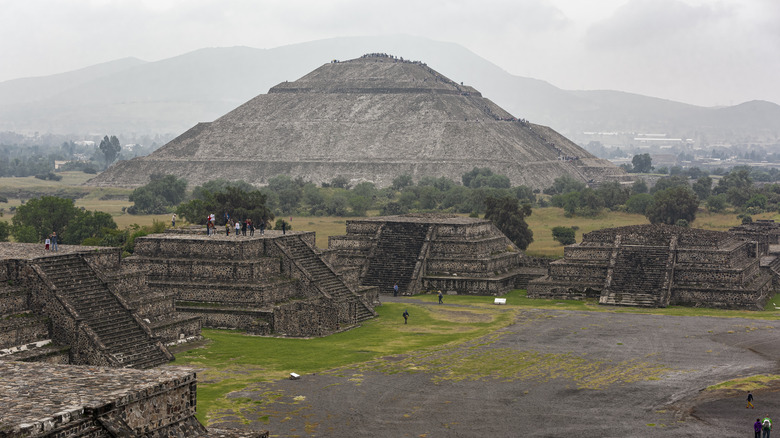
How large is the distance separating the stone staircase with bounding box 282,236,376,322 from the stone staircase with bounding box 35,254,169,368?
12.4 meters

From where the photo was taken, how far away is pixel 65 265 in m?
38.1

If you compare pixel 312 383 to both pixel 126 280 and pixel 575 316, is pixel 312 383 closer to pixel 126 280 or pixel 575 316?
pixel 126 280

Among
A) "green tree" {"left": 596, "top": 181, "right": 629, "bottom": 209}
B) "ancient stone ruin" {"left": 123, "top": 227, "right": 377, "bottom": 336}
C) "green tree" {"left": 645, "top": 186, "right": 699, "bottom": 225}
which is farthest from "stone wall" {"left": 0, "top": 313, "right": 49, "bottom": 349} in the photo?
"green tree" {"left": 596, "top": 181, "right": 629, "bottom": 209}

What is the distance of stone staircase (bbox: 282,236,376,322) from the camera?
48844mm

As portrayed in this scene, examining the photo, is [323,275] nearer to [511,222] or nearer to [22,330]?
[22,330]

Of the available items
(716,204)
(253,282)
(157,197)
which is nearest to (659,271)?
(253,282)

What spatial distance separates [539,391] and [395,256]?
30747mm

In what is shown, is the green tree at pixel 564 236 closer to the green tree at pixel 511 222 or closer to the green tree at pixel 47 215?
the green tree at pixel 511 222

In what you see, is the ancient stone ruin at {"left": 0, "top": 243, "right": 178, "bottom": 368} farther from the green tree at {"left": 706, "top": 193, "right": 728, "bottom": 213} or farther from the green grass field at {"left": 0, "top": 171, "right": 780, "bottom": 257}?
the green tree at {"left": 706, "top": 193, "right": 728, "bottom": 213}

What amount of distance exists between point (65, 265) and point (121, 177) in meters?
147

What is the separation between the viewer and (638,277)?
2263 inches

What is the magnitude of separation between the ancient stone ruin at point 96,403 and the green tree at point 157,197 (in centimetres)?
10074

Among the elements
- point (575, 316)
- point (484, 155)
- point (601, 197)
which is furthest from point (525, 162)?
point (575, 316)

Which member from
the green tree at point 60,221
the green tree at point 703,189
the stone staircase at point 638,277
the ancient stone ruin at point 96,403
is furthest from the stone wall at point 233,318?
the green tree at point 703,189
